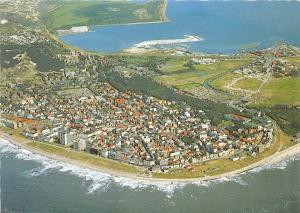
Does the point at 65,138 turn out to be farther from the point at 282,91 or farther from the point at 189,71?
the point at 189,71

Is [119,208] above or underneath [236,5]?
underneath

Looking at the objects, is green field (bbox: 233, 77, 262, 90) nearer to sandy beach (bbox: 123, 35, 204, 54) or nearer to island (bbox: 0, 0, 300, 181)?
island (bbox: 0, 0, 300, 181)

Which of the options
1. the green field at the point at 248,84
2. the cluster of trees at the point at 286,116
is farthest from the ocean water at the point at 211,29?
the cluster of trees at the point at 286,116

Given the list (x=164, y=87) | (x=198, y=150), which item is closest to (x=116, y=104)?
(x=164, y=87)

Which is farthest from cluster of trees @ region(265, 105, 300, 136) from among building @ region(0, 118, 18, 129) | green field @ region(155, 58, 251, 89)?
building @ region(0, 118, 18, 129)

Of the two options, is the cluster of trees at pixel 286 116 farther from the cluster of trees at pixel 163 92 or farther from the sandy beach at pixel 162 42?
the sandy beach at pixel 162 42

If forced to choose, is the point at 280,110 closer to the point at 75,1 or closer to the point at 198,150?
the point at 198,150

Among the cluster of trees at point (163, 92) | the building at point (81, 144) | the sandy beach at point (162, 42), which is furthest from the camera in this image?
the sandy beach at point (162, 42)
